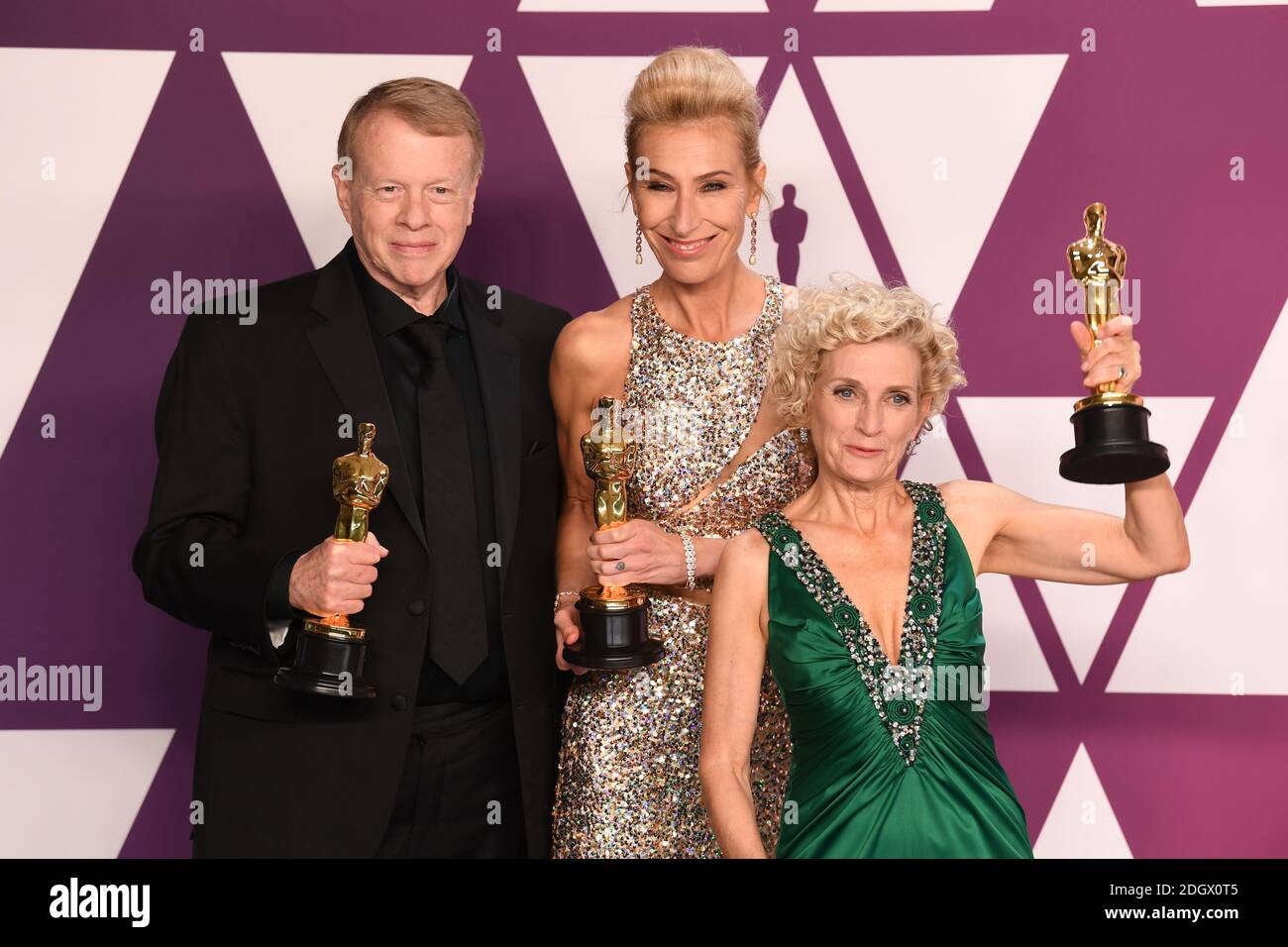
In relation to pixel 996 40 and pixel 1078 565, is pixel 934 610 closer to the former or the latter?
pixel 1078 565

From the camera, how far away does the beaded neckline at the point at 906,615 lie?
8.55 feet

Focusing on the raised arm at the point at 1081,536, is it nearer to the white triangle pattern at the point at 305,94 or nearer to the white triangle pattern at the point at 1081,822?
the white triangle pattern at the point at 1081,822

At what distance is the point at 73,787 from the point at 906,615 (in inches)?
106

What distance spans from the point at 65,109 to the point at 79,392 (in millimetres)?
815

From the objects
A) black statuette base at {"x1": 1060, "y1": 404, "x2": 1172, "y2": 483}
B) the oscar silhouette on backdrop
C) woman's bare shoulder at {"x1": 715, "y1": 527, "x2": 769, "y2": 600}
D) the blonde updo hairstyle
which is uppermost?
the blonde updo hairstyle

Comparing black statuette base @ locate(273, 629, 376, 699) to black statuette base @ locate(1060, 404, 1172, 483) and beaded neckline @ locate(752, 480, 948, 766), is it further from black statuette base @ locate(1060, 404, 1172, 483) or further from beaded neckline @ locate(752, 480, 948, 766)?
black statuette base @ locate(1060, 404, 1172, 483)

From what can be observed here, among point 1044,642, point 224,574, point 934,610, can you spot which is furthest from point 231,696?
point 1044,642

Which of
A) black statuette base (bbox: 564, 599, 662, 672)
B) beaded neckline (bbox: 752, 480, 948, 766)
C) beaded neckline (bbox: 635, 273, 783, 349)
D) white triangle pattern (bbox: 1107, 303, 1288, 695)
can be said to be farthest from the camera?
white triangle pattern (bbox: 1107, 303, 1288, 695)

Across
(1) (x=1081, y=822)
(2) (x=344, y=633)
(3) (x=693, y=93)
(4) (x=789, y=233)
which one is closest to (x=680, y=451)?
(3) (x=693, y=93)

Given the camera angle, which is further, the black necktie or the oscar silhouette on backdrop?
the oscar silhouette on backdrop

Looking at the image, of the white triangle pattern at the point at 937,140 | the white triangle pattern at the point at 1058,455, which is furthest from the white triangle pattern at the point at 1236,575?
the white triangle pattern at the point at 937,140

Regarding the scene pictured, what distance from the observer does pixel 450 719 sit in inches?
116

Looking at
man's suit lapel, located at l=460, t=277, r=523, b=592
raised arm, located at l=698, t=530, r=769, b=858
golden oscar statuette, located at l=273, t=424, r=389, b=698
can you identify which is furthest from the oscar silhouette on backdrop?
golden oscar statuette, located at l=273, t=424, r=389, b=698

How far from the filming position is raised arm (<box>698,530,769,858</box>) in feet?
8.35
